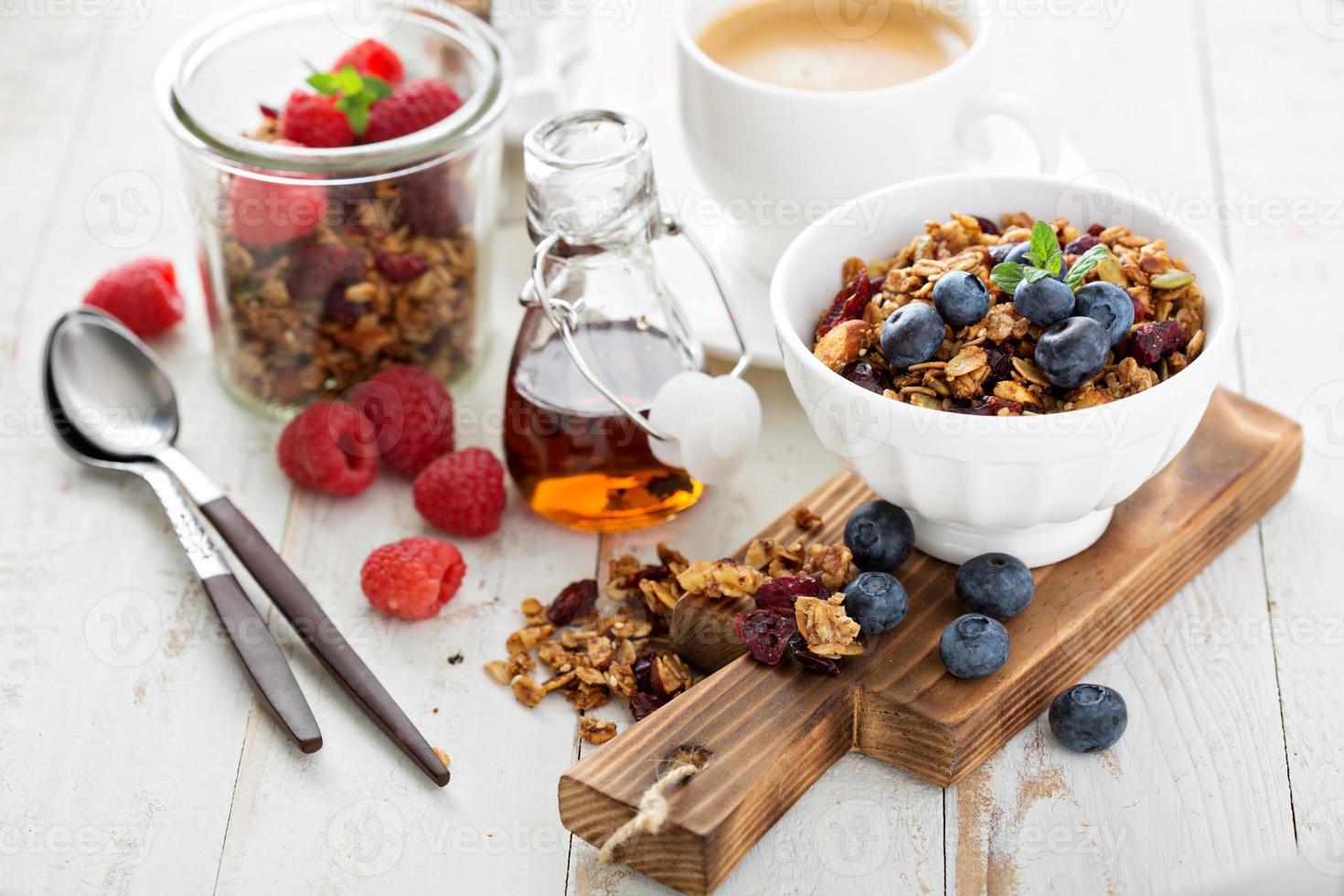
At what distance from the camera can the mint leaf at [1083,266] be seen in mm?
1145

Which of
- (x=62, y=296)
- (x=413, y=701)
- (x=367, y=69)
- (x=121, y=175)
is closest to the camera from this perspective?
(x=413, y=701)

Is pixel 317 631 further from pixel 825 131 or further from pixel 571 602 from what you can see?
pixel 825 131

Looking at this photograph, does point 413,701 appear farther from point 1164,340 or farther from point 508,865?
point 1164,340

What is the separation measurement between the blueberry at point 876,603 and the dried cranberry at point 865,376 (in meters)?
0.15

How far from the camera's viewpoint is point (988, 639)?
1.12 metres

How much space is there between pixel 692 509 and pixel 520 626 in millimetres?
215

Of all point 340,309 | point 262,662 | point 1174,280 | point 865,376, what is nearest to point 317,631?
point 262,662

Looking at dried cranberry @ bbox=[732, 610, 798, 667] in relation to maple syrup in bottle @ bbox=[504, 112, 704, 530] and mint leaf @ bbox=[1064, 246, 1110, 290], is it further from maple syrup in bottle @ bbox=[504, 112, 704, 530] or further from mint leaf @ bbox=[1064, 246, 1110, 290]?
mint leaf @ bbox=[1064, 246, 1110, 290]

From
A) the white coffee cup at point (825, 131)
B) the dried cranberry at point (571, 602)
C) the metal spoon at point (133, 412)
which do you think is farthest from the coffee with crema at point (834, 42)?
the metal spoon at point (133, 412)

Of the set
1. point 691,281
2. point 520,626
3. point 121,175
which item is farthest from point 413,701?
point 121,175

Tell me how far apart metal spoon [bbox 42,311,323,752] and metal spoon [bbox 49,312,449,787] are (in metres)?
0.01

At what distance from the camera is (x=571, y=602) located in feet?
4.30

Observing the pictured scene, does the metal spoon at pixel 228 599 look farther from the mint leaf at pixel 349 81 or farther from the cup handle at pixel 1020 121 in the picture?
the cup handle at pixel 1020 121

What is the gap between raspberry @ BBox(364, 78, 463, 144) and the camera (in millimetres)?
1494
